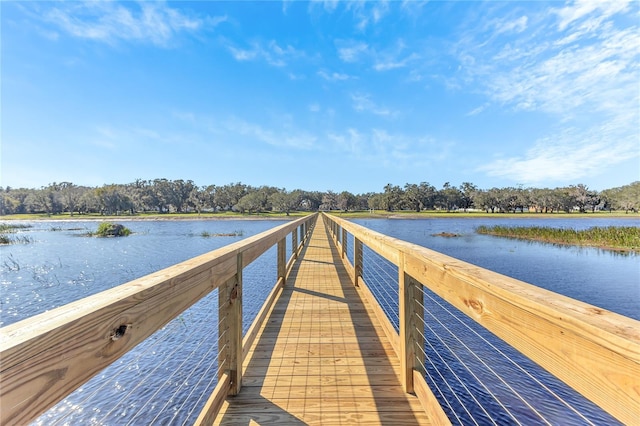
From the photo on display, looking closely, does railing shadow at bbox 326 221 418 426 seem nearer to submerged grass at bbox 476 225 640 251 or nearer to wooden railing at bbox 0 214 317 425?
wooden railing at bbox 0 214 317 425

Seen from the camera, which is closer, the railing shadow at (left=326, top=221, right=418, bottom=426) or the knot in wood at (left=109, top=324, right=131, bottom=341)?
the knot in wood at (left=109, top=324, right=131, bottom=341)

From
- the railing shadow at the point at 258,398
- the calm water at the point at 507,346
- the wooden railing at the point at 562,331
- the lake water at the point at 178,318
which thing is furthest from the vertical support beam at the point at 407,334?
the lake water at the point at 178,318

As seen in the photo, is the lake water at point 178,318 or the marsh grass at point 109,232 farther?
the marsh grass at point 109,232

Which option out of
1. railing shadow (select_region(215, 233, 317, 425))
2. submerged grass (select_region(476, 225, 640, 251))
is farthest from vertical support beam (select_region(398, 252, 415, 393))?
submerged grass (select_region(476, 225, 640, 251))

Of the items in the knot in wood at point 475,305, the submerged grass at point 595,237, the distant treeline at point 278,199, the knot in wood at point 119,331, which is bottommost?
the submerged grass at point 595,237

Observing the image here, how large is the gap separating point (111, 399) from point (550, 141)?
45.7 meters

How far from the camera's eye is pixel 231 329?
1.89m

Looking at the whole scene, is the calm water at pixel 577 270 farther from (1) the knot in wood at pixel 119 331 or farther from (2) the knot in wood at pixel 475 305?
(1) the knot in wood at pixel 119 331

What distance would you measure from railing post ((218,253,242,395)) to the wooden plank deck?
17cm

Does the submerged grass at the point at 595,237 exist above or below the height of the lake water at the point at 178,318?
above

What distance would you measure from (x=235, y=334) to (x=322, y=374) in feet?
2.63

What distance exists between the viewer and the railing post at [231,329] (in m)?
1.86

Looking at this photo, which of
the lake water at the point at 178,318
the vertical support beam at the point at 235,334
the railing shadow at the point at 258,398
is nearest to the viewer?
the railing shadow at the point at 258,398

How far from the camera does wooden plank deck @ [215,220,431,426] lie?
1.81 metres
